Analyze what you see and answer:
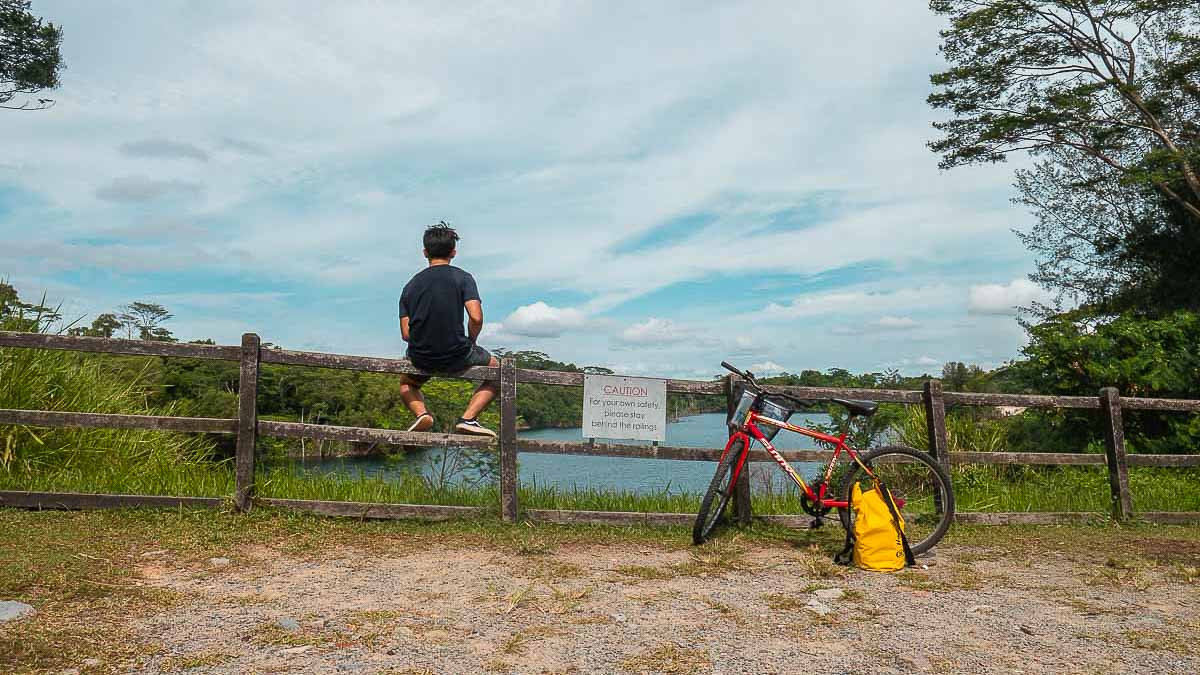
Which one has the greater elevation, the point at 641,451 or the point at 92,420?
the point at 92,420

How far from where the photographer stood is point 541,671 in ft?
11.5

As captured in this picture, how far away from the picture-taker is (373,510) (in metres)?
6.63

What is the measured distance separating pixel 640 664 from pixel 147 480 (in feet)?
17.5

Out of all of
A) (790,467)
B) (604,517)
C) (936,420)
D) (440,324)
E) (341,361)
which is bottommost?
(604,517)

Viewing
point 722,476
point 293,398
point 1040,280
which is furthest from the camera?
point 1040,280

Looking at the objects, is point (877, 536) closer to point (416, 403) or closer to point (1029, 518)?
point (1029, 518)

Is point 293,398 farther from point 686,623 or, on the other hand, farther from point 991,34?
point 991,34

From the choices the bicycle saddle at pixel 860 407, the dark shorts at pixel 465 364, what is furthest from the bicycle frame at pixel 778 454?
the dark shorts at pixel 465 364

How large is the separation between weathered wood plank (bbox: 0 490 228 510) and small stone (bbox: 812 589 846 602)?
472 cm

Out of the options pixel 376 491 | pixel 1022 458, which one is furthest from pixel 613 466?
pixel 1022 458

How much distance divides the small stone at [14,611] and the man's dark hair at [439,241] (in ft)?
11.4

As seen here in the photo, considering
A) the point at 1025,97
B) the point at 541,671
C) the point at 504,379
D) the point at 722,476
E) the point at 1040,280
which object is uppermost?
the point at 1025,97

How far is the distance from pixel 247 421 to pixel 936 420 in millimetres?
5836

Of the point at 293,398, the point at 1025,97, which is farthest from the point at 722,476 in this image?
the point at 1025,97
